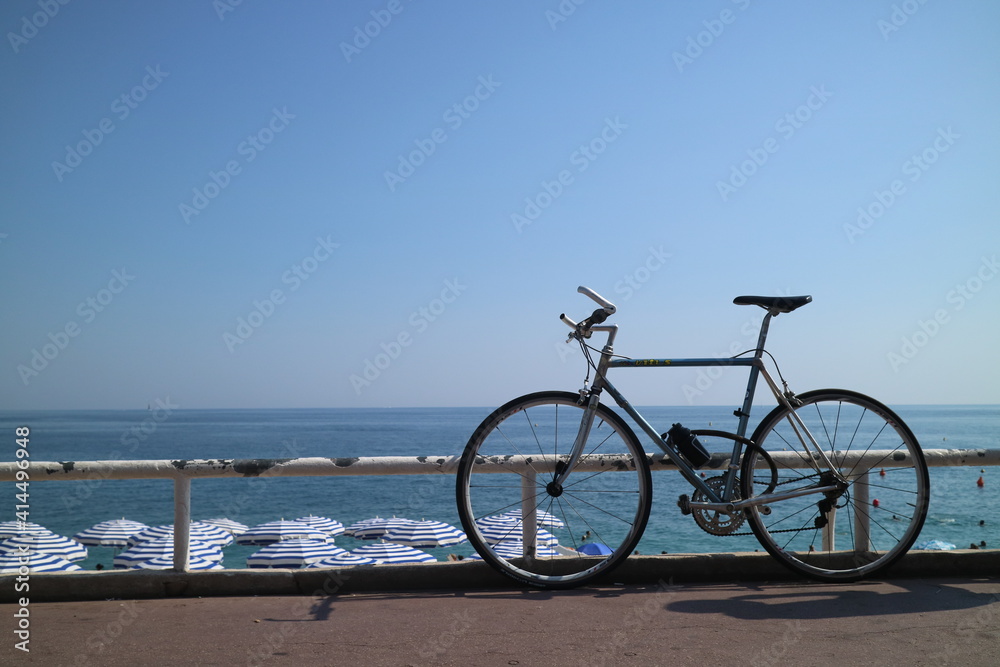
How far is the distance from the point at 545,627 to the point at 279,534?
26886mm

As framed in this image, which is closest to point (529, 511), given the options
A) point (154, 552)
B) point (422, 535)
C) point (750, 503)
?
point (750, 503)

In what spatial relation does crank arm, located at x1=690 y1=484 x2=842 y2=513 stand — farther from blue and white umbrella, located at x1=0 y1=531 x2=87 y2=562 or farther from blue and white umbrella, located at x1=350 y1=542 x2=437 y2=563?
blue and white umbrella, located at x1=0 y1=531 x2=87 y2=562

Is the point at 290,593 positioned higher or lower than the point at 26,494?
lower

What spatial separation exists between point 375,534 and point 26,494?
27049mm

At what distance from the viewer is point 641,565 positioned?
14.8ft

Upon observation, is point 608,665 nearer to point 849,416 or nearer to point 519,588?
point 519,588

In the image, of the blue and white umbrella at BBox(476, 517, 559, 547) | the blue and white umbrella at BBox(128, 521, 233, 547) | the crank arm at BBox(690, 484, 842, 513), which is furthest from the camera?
the blue and white umbrella at BBox(128, 521, 233, 547)

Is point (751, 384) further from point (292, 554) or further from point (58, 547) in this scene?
point (58, 547)

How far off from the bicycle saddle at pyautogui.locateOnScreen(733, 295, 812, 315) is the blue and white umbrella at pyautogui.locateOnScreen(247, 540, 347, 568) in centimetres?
1989

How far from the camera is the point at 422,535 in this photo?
28438mm

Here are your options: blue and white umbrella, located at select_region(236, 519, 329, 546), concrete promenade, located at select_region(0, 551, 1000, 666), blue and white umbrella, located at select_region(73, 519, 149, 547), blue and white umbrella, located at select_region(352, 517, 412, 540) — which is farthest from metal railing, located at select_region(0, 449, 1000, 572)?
blue and white umbrella, located at select_region(73, 519, 149, 547)

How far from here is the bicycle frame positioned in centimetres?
432

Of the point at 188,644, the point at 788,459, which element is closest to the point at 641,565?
the point at 788,459

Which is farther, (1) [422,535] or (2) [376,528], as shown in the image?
(2) [376,528]
